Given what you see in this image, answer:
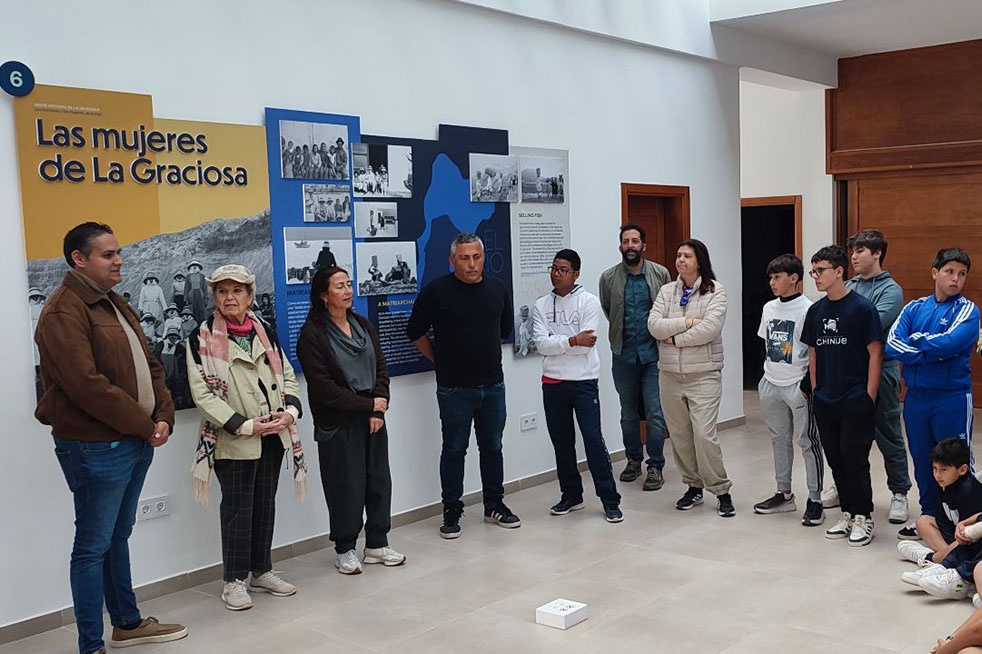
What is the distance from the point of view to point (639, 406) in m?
7.23

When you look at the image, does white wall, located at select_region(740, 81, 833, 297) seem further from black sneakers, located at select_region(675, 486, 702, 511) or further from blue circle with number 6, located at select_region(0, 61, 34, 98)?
blue circle with number 6, located at select_region(0, 61, 34, 98)

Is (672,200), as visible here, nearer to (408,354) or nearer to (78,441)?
(408,354)

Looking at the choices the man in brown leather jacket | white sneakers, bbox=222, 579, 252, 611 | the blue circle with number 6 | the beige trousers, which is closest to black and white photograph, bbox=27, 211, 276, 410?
the man in brown leather jacket

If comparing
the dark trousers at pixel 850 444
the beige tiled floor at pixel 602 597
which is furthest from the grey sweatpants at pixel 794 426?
the beige tiled floor at pixel 602 597

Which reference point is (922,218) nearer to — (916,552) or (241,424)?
(916,552)

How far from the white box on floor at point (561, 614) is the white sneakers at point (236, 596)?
4.59ft

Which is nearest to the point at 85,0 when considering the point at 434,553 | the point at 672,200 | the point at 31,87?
the point at 31,87

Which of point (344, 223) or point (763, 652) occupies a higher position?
point (344, 223)

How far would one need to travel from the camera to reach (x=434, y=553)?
561 centimetres

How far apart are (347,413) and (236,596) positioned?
41.4 inches

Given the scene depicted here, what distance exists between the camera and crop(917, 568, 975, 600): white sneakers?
4496 millimetres

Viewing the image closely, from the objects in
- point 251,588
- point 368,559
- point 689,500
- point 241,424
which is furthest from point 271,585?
point 689,500

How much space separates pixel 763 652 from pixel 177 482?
9.55ft

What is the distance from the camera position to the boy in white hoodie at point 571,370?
6070 millimetres
